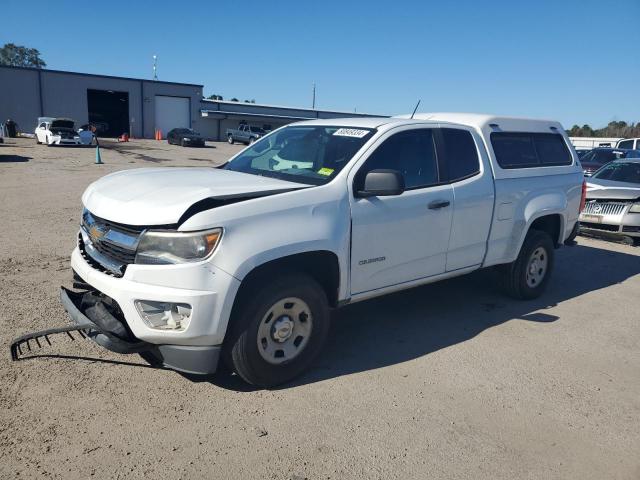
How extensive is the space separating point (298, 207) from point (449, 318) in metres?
2.51

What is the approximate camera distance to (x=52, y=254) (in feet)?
21.8

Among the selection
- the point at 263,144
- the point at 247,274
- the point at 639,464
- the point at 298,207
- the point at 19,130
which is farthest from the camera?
the point at 19,130

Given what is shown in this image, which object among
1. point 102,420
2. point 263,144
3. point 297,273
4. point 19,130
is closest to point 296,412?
point 297,273

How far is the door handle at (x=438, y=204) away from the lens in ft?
14.6

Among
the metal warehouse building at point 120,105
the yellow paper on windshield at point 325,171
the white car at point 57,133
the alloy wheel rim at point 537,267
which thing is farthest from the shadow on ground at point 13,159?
the metal warehouse building at point 120,105

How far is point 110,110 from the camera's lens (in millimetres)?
55062

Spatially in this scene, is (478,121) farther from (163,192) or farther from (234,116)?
(234,116)

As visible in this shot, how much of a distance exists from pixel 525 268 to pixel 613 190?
15.5 feet

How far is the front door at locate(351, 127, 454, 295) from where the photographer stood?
13.1 feet

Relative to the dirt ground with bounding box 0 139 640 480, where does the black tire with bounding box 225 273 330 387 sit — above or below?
above

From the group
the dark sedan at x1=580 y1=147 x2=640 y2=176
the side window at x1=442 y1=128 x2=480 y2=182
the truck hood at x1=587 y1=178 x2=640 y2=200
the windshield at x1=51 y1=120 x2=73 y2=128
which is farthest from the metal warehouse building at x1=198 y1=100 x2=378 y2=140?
the side window at x1=442 y1=128 x2=480 y2=182

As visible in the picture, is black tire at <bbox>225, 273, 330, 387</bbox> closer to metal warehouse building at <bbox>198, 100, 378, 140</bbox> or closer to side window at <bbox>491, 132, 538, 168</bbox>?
side window at <bbox>491, 132, 538, 168</bbox>

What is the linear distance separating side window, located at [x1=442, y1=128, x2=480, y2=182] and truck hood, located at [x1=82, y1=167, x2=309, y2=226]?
1674 mm

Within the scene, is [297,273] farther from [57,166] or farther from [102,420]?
[57,166]
